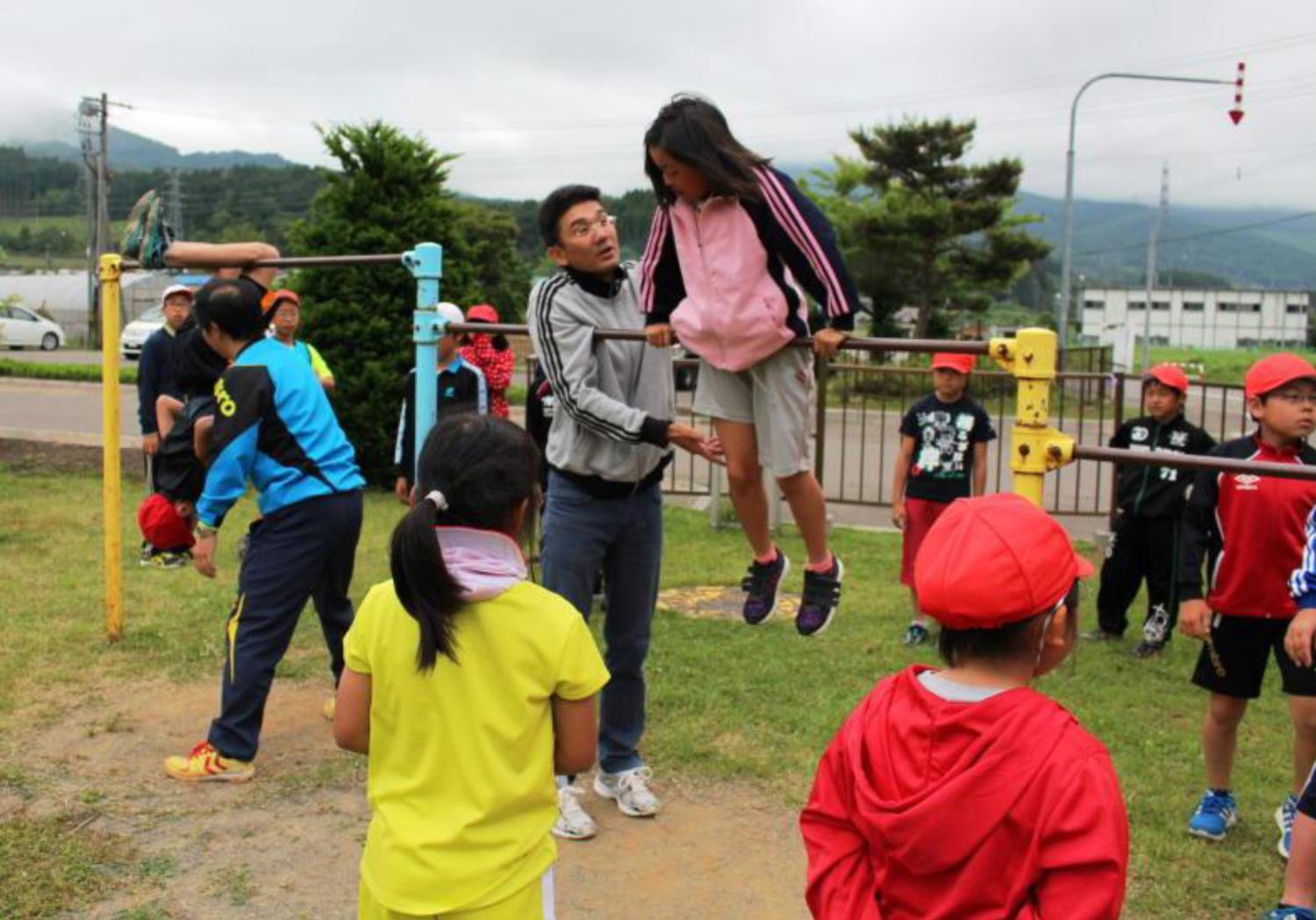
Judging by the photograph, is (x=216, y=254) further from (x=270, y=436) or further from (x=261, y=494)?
(x=261, y=494)

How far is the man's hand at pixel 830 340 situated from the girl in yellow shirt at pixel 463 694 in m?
1.03

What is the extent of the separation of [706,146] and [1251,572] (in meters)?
2.22

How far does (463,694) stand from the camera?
2242 millimetres

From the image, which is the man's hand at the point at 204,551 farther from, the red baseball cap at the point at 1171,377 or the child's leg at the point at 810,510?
the red baseball cap at the point at 1171,377

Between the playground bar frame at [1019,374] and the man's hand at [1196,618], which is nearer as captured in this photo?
the playground bar frame at [1019,374]

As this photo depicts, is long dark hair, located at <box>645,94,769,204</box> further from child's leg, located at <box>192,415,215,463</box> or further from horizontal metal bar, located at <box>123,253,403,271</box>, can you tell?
child's leg, located at <box>192,415,215,463</box>

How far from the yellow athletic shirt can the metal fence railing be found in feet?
9.56

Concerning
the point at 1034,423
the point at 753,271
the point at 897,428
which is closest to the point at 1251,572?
the point at 1034,423

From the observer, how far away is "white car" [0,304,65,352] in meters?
33.0

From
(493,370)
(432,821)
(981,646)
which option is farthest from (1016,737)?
(493,370)

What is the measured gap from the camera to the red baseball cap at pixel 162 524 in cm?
489

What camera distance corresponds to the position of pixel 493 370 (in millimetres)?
7598

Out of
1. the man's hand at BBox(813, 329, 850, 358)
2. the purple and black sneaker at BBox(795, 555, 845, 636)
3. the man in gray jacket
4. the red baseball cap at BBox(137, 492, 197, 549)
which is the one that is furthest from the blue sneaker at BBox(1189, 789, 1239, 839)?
the red baseball cap at BBox(137, 492, 197, 549)

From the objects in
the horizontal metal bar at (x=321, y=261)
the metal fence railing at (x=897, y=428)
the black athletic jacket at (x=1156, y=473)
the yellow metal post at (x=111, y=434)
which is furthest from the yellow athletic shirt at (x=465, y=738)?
the black athletic jacket at (x=1156, y=473)
